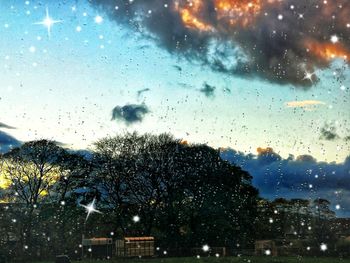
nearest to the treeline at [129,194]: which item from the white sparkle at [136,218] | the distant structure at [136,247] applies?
the white sparkle at [136,218]

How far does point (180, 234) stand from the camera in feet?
171

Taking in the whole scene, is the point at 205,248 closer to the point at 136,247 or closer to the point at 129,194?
the point at 136,247

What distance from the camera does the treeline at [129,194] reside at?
169 ft

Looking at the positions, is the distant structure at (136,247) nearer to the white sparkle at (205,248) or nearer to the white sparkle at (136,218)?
the white sparkle at (136,218)

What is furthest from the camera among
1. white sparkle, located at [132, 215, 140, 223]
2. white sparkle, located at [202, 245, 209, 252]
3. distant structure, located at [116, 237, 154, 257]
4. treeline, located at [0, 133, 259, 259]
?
white sparkle, located at [132, 215, 140, 223]

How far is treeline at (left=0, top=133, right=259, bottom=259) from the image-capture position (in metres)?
51.5

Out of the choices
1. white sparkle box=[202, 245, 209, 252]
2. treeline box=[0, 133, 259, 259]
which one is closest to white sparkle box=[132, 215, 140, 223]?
treeline box=[0, 133, 259, 259]

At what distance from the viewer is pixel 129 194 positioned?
173 feet

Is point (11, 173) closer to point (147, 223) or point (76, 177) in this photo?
point (76, 177)

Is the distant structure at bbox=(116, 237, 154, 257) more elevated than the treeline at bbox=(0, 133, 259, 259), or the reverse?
the treeline at bbox=(0, 133, 259, 259)

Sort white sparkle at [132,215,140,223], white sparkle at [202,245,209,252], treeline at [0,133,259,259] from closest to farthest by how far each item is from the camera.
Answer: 1. white sparkle at [202,245,209,252]
2. treeline at [0,133,259,259]
3. white sparkle at [132,215,140,223]

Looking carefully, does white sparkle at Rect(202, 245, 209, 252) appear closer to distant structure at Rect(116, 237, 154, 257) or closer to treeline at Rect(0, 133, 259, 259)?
treeline at Rect(0, 133, 259, 259)

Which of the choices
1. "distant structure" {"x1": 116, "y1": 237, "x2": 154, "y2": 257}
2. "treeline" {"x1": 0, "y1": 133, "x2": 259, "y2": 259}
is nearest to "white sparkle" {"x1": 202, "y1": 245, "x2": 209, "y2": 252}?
"treeline" {"x1": 0, "y1": 133, "x2": 259, "y2": 259}

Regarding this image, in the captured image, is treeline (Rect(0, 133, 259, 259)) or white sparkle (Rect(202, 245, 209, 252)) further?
treeline (Rect(0, 133, 259, 259))
